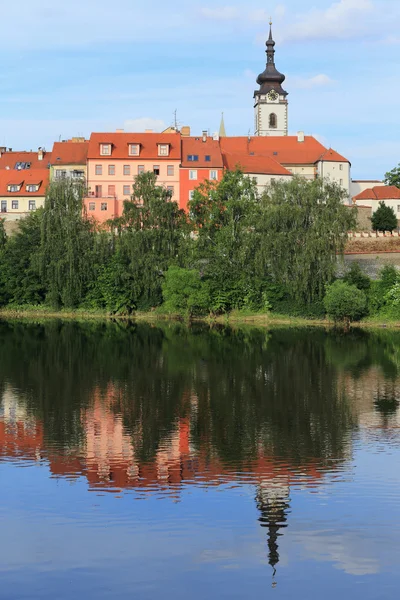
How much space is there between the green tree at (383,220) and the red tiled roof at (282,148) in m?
8.99

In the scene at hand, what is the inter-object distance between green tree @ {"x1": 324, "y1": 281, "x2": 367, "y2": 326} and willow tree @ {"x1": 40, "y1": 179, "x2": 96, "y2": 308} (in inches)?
680

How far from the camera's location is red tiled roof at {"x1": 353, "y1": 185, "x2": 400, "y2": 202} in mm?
90125

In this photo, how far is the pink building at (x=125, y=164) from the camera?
271ft

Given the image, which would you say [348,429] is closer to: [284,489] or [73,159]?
[284,489]

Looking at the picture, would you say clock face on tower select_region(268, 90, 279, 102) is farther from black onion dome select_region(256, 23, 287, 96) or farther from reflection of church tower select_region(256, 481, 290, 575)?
reflection of church tower select_region(256, 481, 290, 575)

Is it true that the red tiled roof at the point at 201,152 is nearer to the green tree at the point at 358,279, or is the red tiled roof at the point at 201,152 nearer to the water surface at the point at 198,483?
the green tree at the point at 358,279

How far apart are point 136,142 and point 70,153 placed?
6074mm

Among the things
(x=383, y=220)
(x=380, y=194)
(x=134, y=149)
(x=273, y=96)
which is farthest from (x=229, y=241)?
(x=273, y=96)

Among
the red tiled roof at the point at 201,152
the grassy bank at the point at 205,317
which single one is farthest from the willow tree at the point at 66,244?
the red tiled roof at the point at 201,152

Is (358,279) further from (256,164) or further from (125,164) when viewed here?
(125,164)

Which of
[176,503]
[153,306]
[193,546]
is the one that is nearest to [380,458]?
[176,503]

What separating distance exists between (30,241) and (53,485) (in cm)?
5276

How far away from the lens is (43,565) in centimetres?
1465

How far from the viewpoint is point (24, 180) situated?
8538 cm
